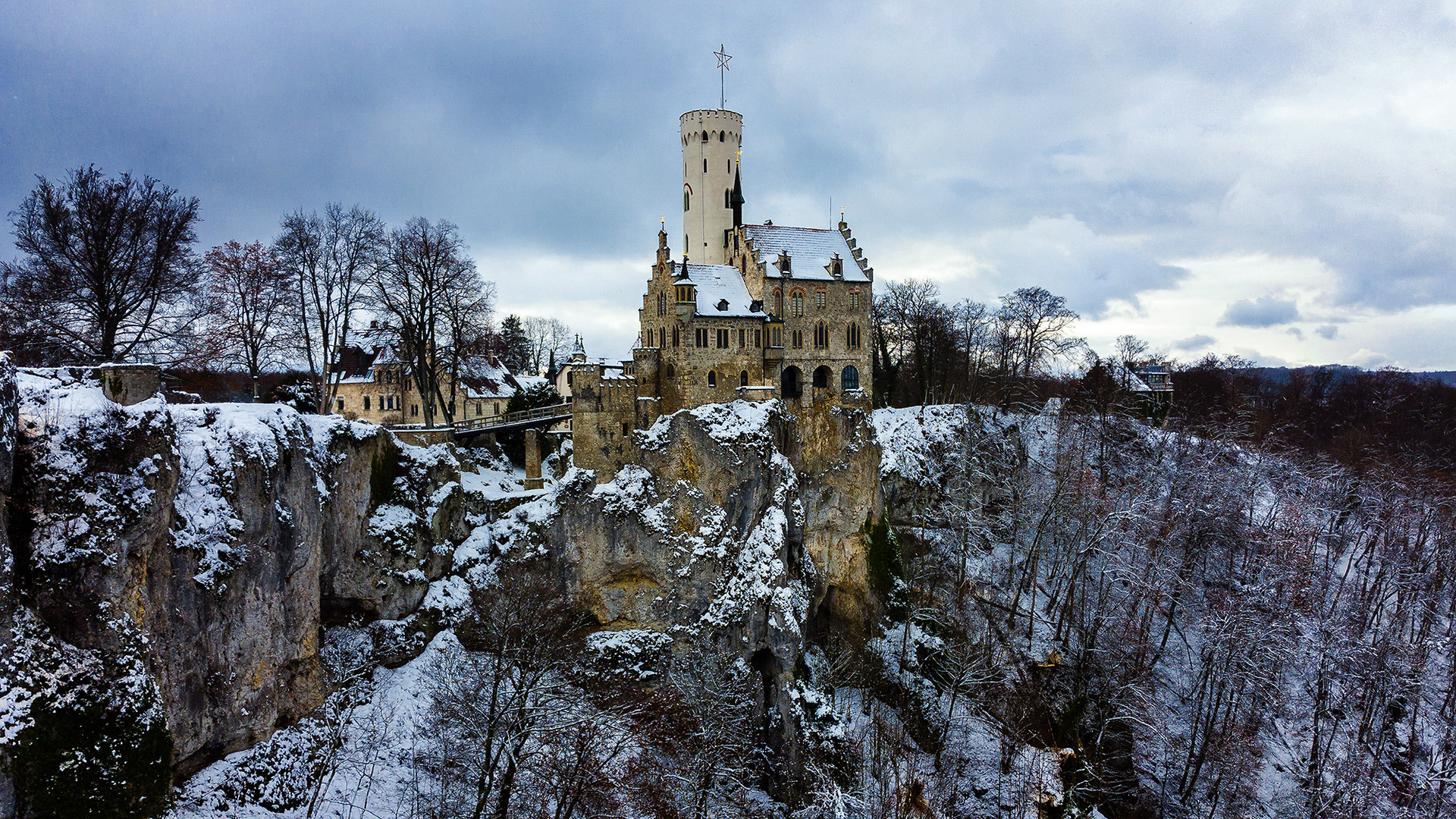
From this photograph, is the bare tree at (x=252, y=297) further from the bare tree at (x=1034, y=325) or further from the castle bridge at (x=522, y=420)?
the bare tree at (x=1034, y=325)

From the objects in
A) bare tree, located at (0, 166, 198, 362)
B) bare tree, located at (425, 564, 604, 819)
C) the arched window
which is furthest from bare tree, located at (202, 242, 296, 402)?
the arched window

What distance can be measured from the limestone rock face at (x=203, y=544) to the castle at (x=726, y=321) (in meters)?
9.71

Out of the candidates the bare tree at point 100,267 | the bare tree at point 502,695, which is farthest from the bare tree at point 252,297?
the bare tree at point 502,695

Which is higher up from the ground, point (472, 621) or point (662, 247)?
point (662, 247)

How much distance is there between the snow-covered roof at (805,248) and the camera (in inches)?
1465

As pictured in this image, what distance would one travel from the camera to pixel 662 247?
34562mm

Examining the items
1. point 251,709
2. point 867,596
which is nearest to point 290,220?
point 251,709

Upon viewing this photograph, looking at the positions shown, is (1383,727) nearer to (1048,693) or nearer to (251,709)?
(1048,693)

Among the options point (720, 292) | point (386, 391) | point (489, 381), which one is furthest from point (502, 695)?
A: point (489, 381)

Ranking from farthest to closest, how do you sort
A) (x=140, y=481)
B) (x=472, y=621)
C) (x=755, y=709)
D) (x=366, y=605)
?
1. (x=755, y=709)
2. (x=472, y=621)
3. (x=366, y=605)
4. (x=140, y=481)

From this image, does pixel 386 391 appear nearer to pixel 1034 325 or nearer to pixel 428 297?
pixel 428 297

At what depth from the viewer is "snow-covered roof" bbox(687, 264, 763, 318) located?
34.3 m

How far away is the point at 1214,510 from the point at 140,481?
38.5 m

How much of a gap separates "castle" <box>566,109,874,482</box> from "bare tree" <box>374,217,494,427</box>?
6.15 metres
